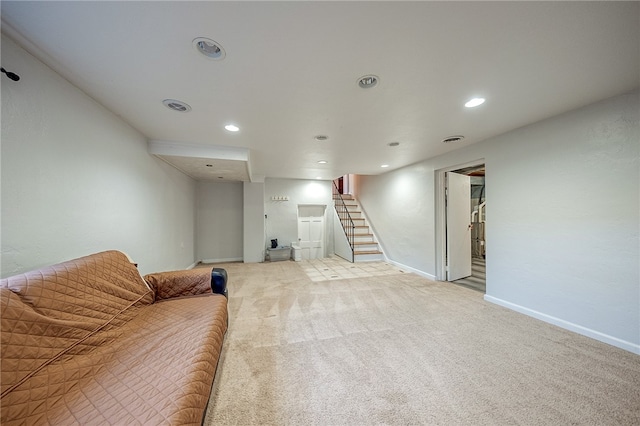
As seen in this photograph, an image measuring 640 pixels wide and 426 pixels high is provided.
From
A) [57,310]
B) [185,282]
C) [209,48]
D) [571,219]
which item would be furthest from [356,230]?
[57,310]

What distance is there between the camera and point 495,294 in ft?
10.0

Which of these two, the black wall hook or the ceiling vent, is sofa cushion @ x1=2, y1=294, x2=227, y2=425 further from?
the ceiling vent

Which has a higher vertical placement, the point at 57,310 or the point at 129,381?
the point at 57,310

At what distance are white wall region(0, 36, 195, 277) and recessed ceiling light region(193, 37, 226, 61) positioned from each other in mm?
1099

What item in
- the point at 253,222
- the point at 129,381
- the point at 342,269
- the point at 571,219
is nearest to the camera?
the point at 129,381

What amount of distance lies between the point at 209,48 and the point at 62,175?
152cm

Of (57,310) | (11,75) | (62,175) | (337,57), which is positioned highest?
(337,57)

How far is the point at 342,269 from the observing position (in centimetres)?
504

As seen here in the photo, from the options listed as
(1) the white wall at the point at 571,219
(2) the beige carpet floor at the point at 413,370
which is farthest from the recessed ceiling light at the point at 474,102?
(2) the beige carpet floor at the point at 413,370

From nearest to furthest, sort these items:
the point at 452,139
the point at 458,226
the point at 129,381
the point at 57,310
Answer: the point at 129,381
the point at 57,310
the point at 452,139
the point at 458,226

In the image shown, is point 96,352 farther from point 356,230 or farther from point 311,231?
point 356,230

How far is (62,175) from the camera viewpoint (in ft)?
5.46

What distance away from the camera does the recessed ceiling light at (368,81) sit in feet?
5.51

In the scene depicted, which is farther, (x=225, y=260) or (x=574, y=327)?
(x=225, y=260)
